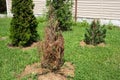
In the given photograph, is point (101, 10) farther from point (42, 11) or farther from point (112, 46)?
point (112, 46)

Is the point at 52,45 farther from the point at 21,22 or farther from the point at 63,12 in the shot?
the point at 63,12

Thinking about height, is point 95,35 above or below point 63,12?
below

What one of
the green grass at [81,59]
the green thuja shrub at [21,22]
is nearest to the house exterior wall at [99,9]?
the green grass at [81,59]

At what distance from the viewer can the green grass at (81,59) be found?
641 cm

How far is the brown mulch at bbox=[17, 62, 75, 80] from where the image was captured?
6.01 meters

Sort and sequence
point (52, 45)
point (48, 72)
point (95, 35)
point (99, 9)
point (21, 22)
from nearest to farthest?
point (52, 45), point (48, 72), point (21, 22), point (95, 35), point (99, 9)

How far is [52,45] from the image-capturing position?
591 cm

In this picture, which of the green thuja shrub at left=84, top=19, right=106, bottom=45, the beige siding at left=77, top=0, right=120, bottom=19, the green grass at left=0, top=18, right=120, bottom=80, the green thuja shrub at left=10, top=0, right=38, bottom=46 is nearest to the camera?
the green grass at left=0, top=18, right=120, bottom=80

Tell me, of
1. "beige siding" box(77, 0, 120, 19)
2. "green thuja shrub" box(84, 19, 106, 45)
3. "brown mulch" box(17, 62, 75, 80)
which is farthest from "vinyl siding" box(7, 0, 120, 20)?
"brown mulch" box(17, 62, 75, 80)

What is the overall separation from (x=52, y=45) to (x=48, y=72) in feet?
2.34

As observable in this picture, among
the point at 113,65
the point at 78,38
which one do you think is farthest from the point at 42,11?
the point at 113,65

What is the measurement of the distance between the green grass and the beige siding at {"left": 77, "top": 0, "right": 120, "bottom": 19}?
10.5 ft

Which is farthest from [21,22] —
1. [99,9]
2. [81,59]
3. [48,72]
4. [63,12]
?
[99,9]

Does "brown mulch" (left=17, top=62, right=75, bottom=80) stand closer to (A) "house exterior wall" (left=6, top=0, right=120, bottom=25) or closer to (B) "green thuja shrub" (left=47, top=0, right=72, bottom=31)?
(B) "green thuja shrub" (left=47, top=0, right=72, bottom=31)
